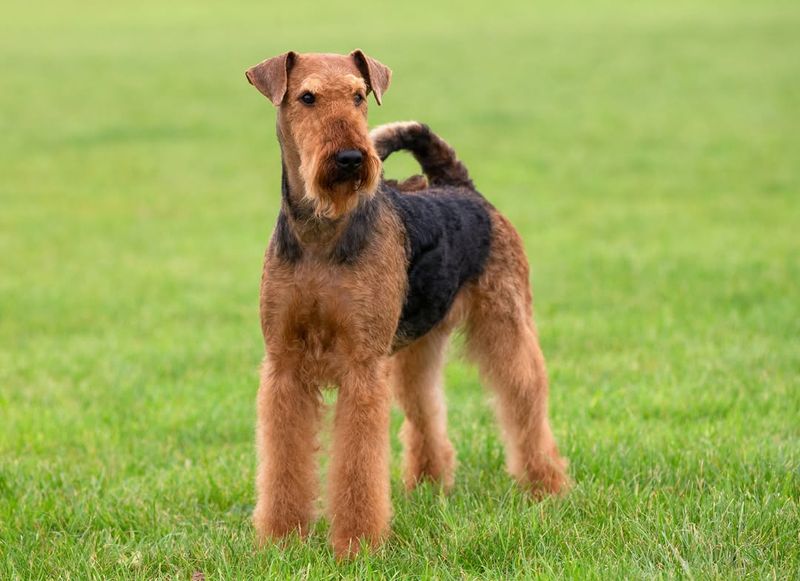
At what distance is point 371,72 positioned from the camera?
14.9ft

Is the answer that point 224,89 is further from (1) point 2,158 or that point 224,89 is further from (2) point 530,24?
(2) point 530,24

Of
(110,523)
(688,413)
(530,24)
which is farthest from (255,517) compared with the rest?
(530,24)

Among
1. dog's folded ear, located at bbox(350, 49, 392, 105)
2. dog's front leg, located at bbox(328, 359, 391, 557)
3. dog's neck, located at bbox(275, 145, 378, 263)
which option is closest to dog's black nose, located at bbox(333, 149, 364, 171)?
dog's neck, located at bbox(275, 145, 378, 263)

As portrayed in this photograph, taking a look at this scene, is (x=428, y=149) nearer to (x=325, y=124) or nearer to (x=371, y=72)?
(x=371, y=72)

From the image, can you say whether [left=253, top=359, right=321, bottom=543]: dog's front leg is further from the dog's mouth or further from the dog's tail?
the dog's tail

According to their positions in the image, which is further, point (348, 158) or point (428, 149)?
point (428, 149)

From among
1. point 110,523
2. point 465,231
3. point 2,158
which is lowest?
point 2,158

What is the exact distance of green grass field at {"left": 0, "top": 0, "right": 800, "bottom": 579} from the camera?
14.0 ft

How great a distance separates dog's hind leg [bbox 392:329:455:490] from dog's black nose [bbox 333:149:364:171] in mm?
1563

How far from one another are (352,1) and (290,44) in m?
14.9

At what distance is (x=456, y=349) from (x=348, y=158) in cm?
178

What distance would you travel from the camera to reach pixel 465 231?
5.05 m

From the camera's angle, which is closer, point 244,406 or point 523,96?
point 244,406

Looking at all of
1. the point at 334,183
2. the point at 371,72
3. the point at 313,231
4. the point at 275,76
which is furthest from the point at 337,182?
the point at 371,72
